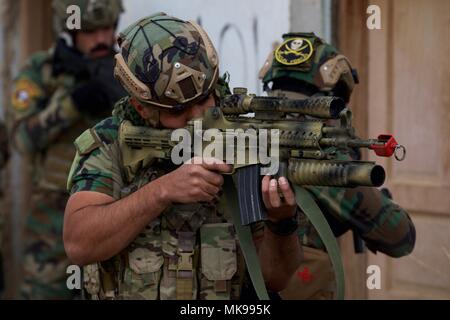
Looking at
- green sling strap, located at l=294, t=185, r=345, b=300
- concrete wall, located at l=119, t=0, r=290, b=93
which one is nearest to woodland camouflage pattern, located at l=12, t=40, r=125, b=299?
concrete wall, located at l=119, t=0, r=290, b=93

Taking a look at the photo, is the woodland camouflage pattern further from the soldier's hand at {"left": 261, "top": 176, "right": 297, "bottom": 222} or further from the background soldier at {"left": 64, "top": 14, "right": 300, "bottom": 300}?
the soldier's hand at {"left": 261, "top": 176, "right": 297, "bottom": 222}

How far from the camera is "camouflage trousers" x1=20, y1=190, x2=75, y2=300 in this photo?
5.54 m

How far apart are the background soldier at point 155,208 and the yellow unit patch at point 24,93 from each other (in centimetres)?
260

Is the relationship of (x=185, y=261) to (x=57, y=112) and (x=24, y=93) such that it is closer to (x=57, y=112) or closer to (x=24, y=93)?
(x=57, y=112)

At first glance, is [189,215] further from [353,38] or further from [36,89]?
[36,89]

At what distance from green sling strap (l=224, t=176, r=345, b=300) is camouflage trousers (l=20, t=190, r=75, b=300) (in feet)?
9.23

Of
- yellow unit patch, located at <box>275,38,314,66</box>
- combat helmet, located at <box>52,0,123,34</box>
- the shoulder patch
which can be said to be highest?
combat helmet, located at <box>52,0,123,34</box>

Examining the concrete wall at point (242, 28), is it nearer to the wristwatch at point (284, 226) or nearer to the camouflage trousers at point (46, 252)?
the camouflage trousers at point (46, 252)

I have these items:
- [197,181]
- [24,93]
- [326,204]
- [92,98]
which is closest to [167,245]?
[197,181]

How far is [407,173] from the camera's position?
15.3 feet

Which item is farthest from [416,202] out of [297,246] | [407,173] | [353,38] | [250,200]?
[250,200]

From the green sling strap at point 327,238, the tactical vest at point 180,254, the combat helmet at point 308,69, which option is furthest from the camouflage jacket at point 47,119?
the green sling strap at point 327,238

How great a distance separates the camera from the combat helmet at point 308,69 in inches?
139

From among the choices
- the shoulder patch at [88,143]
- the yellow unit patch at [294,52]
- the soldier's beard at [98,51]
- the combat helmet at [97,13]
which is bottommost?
the shoulder patch at [88,143]
